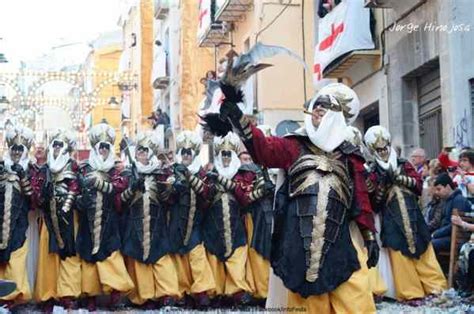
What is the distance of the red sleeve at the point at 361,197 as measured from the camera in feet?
22.9

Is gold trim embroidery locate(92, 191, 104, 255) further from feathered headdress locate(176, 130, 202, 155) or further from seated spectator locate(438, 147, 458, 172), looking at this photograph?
seated spectator locate(438, 147, 458, 172)

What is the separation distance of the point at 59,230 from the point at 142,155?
1265 mm

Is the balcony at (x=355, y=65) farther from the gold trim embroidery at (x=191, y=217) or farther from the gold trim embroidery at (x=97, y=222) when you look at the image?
the gold trim embroidery at (x=97, y=222)

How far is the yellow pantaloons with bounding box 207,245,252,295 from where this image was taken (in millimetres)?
A: 11164

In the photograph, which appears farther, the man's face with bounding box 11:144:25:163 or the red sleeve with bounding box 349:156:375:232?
the man's face with bounding box 11:144:25:163

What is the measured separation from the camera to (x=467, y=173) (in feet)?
35.7

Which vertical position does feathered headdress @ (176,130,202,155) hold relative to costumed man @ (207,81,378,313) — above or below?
above

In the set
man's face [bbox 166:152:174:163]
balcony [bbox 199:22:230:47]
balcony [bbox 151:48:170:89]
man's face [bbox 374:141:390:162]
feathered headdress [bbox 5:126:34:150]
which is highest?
balcony [bbox 151:48:170:89]

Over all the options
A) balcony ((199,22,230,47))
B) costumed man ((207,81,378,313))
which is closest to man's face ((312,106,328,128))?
costumed man ((207,81,378,313))

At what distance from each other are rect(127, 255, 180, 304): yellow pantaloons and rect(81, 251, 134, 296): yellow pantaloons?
14 cm

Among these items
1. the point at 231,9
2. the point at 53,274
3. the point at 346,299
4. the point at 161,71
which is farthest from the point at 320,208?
the point at 161,71

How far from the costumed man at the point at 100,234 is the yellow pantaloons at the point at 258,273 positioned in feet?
4.59

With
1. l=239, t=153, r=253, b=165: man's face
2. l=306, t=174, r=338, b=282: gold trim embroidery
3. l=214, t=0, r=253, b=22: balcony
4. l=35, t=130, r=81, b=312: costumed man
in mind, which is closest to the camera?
l=306, t=174, r=338, b=282: gold trim embroidery

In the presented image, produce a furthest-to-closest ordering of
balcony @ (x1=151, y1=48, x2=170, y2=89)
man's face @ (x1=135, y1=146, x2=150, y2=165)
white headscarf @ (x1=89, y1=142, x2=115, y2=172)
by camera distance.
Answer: balcony @ (x1=151, y1=48, x2=170, y2=89)
man's face @ (x1=135, y1=146, x2=150, y2=165)
white headscarf @ (x1=89, y1=142, x2=115, y2=172)
